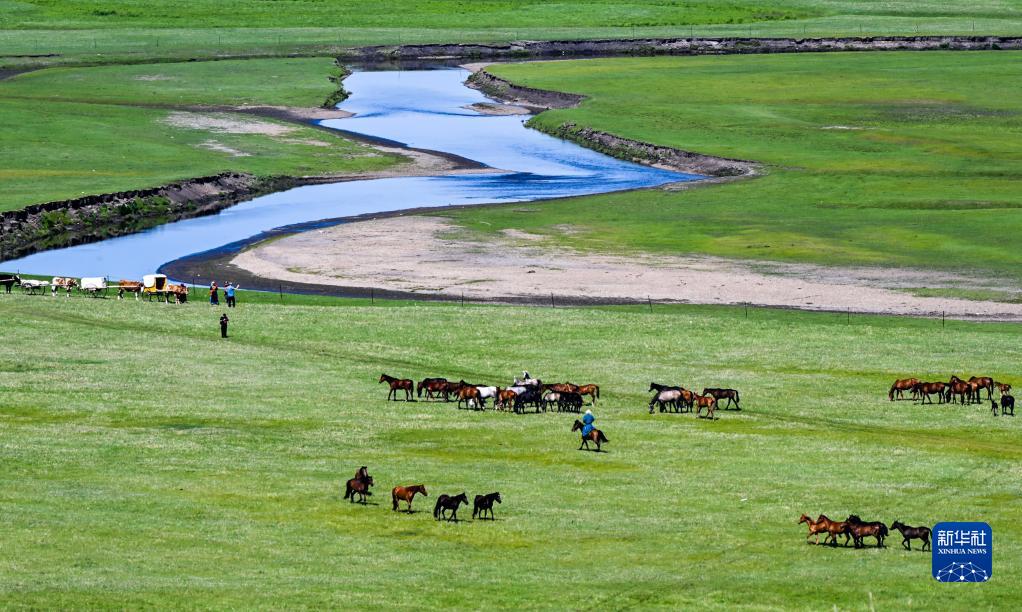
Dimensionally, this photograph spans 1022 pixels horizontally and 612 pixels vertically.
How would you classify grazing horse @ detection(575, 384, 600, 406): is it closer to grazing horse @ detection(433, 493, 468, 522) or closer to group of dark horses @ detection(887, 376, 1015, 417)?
group of dark horses @ detection(887, 376, 1015, 417)

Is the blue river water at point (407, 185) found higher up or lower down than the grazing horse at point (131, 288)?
higher up

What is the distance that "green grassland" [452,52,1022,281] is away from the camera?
8544 centimetres

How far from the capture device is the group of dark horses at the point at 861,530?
31234 mm

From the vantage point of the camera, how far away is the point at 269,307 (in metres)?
68.5

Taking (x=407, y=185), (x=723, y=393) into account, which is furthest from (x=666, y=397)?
(x=407, y=185)

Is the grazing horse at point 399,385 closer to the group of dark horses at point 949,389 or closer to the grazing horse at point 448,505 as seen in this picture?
the grazing horse at point 448,505

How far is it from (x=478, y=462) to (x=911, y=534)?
41.5 feet

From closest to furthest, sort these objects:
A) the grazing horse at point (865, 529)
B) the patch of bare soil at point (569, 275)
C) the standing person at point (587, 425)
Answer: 1. the grazing horse at point (865, 529)
2. the standing person at point (587, 425)
3. the patch of bare soil at point (569, 275)

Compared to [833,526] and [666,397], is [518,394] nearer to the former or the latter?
[666,397]

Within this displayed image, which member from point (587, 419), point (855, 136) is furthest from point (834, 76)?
point (587, 419)

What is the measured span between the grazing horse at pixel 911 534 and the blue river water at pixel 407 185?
57.1 meters

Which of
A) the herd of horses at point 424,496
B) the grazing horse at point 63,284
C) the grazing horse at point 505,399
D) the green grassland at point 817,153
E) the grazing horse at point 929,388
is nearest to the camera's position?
the herd of horses at point 424,496

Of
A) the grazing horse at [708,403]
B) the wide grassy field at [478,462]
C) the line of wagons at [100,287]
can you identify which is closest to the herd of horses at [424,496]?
the wide grassy field at [478,462]

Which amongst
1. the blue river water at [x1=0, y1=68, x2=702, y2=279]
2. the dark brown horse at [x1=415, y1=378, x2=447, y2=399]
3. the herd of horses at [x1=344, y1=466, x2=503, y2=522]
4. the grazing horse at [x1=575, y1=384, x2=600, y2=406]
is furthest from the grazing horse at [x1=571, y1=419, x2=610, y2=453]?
the blue river water at [x1=0, y1=68, x2=702, y2=279]
